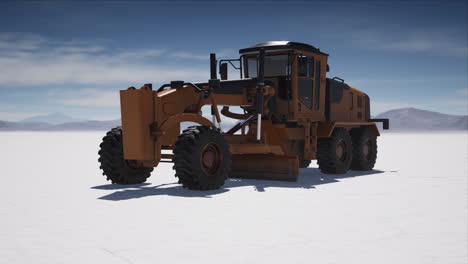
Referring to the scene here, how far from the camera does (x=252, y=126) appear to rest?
14.6 metres

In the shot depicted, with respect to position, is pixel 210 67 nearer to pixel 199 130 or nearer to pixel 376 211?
pixel 199 130

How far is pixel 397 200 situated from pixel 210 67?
272 inches

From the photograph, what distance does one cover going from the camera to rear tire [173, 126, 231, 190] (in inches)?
435

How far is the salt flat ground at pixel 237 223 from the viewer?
605cm

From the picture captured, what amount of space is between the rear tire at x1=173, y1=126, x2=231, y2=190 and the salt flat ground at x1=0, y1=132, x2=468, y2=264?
33 centimetres

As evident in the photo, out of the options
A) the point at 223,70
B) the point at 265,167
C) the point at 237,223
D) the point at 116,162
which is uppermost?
the point at 223,70

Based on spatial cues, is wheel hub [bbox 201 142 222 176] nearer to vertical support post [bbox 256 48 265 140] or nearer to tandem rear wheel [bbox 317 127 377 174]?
vertical support post [bbox 256 48 265 140]

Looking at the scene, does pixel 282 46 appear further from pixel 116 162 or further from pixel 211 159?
pixel 116 162

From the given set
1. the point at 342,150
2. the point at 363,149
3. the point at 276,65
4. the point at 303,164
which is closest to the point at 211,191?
the point at 276,65

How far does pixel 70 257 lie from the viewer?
5.93 meters

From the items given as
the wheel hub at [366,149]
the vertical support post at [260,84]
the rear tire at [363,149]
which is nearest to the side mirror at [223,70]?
the vertical support post at [260,84]

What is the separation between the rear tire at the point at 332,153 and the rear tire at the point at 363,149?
1.22 m

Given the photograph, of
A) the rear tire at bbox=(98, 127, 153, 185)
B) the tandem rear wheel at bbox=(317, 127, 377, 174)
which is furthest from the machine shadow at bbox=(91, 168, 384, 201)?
the tandem rear wheel at bbox=(317, 127, 377, 174)

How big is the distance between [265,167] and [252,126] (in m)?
1.27
